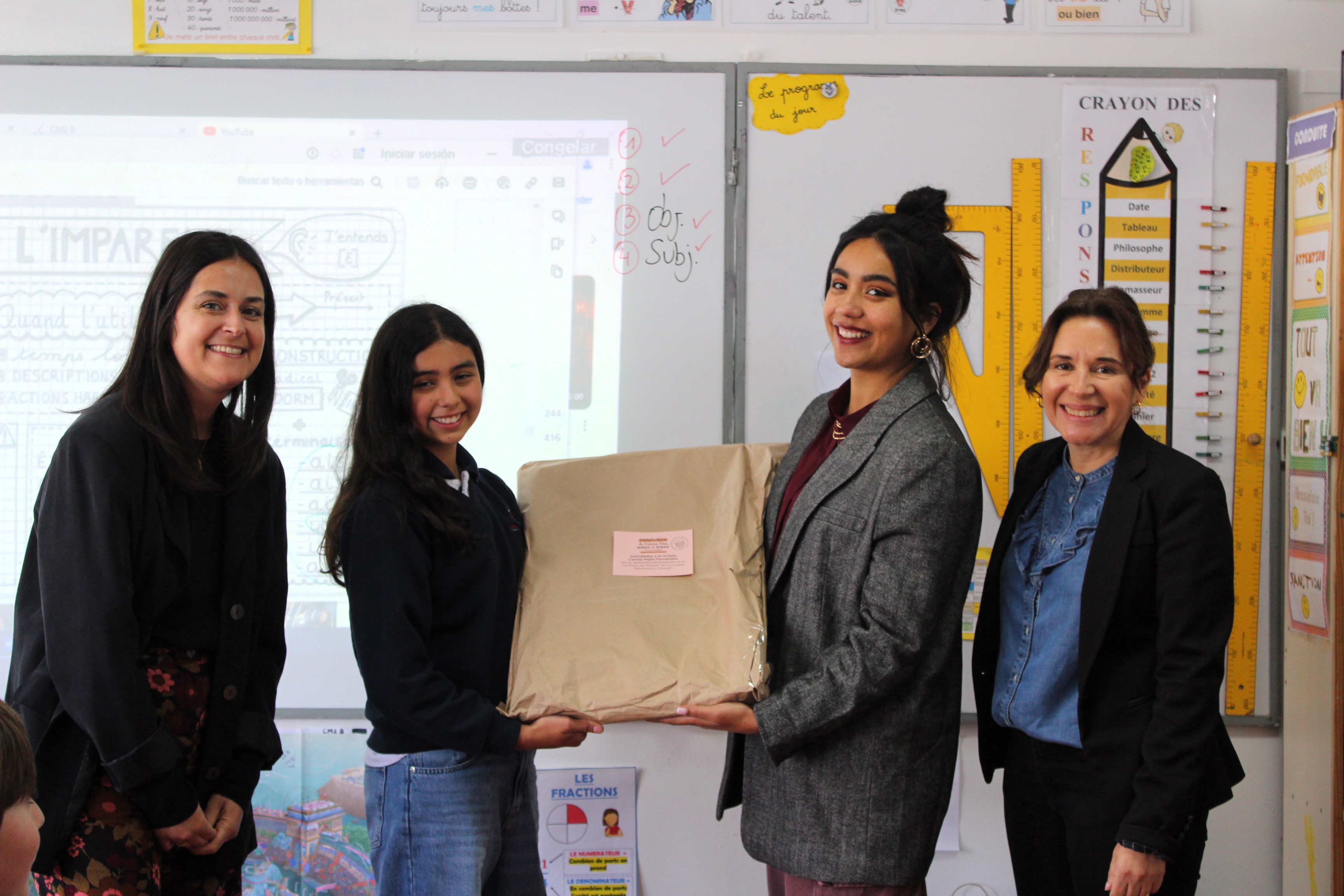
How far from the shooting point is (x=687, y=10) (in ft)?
7.07

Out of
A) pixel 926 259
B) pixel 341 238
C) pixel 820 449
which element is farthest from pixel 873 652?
pixel 341 238

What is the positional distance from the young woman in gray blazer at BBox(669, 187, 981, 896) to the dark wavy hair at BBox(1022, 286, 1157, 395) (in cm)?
17

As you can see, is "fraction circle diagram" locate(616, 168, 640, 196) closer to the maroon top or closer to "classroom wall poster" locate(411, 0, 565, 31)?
"classroom wall poster" locate(411, 0, 565, 31)

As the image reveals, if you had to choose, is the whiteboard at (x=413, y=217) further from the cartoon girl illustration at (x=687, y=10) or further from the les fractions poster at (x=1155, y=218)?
the les fractions poster at (x=1155, y=218)

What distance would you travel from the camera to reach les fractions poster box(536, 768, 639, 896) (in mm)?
2154

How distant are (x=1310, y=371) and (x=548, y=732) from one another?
191cm

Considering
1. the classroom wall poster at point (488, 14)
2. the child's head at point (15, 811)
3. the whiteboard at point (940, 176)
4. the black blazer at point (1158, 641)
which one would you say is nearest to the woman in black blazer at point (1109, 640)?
the black blazer at point (1158, 641)

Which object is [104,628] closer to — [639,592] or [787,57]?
[639,592]

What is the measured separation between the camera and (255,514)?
132 centimetres

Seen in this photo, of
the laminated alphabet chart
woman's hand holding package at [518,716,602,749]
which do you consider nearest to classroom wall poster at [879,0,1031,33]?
the laminated alphabet chart

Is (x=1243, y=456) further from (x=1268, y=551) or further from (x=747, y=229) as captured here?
(x=747, y=229)

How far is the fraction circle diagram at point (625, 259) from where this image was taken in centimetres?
216

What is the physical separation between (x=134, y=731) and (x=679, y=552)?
0.74 metres

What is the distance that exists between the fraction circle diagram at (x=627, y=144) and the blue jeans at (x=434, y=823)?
4.72ft
